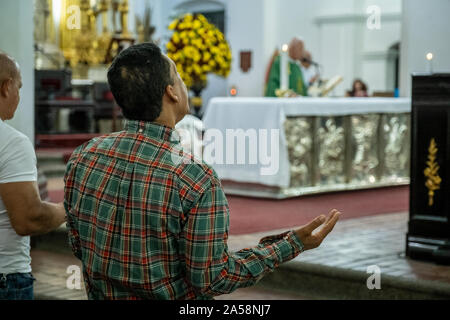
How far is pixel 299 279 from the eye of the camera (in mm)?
4309

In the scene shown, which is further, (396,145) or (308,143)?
(396,145)

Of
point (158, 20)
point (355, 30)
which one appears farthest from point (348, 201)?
point (158, 20)

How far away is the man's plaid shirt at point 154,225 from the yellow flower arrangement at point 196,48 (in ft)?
21.6

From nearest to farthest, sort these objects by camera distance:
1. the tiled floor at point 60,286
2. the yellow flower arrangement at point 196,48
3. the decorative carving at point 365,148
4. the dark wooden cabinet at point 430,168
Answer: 1. the tiled floor at point 60,286
2. the dark wooden cabinet at point 430,168
3. the decorative carving at point 365,148
4. the yellow flower arrangement at point 196,48

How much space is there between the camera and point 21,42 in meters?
5.12

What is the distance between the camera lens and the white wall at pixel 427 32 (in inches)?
248

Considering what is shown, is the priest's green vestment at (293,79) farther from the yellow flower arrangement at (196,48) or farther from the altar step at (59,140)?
the altar step at (59,140)

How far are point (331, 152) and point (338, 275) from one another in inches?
131

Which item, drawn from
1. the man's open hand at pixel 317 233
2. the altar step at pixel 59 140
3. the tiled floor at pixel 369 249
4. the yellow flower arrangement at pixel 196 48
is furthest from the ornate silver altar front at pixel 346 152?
the man's open hand at pixel 317 233

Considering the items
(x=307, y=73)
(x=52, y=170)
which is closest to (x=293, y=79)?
(x=307, y=73)

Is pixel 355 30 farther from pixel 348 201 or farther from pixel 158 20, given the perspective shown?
pixel 348 201

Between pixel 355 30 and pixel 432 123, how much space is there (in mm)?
9712

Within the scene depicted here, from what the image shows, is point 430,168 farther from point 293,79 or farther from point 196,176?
point 293,79

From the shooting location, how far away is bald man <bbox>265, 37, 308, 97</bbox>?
25.9 feet
